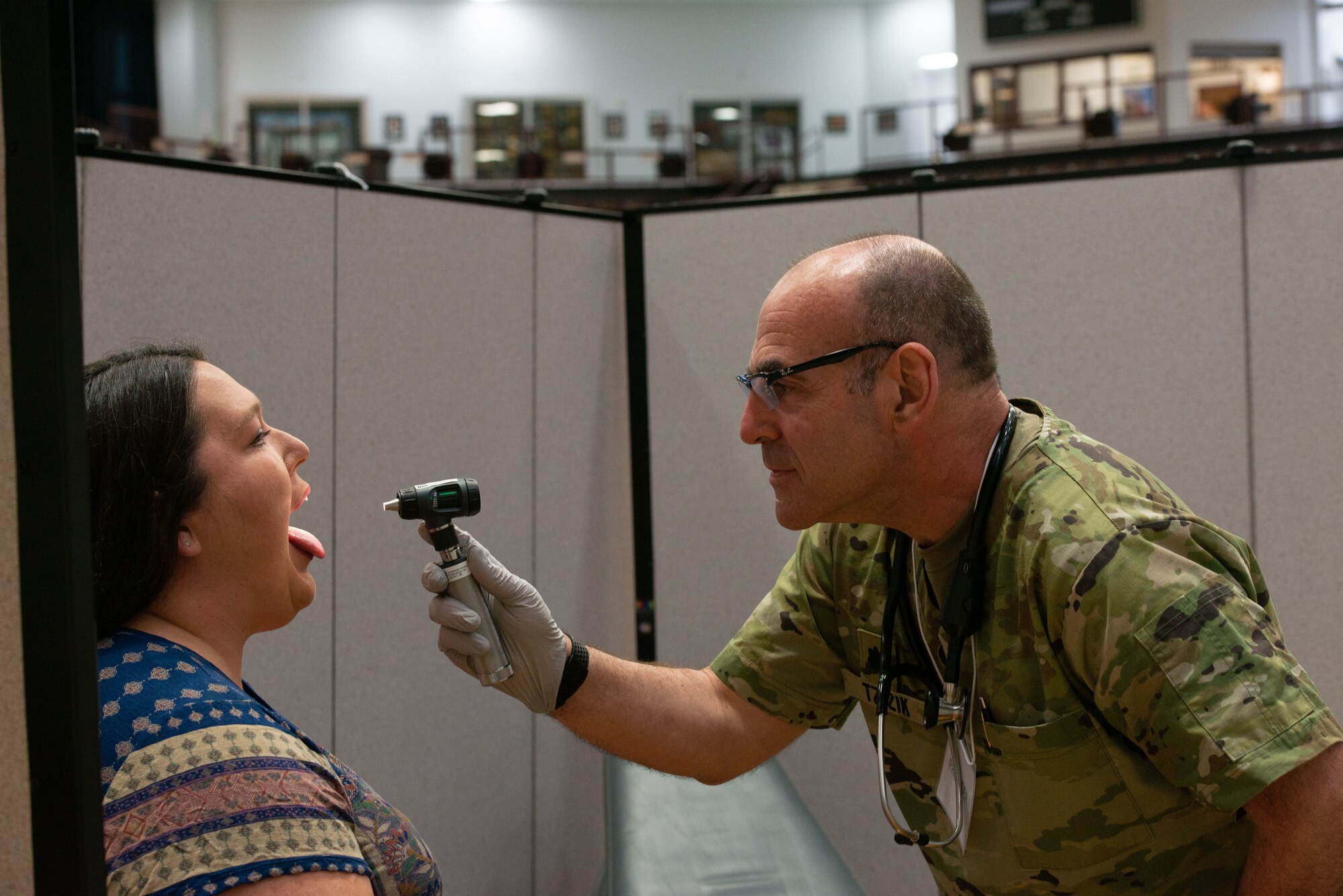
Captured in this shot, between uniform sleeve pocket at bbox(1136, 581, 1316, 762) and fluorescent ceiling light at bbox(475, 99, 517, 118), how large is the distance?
15.1 metres

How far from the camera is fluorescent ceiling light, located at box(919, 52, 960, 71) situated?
15.2 m

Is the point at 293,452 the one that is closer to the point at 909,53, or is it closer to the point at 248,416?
the point at 248,416

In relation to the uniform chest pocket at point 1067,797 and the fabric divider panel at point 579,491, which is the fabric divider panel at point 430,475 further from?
the uniform chest pocket at point 1067,797

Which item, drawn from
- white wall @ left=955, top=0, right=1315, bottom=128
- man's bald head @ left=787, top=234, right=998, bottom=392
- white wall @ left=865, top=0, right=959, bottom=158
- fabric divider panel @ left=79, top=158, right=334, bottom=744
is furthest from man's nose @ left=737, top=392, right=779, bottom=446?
white wall @ left=865, top=0, right=959, bottom=158

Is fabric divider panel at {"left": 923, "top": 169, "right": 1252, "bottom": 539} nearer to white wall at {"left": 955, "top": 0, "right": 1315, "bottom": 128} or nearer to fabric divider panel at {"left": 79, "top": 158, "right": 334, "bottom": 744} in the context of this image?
fabric divider panel at {"left": 79, "top": 158, "right": 334, "bottom": 744}

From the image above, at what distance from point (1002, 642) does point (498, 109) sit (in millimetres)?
14970

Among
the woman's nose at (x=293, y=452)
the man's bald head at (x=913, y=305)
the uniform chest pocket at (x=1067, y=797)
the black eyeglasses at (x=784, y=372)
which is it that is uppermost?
the man's bald head at (x=913, y=305)

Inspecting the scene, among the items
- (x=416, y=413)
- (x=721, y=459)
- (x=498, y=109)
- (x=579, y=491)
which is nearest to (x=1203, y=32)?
(x=498, y=109)

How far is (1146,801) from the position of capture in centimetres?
140

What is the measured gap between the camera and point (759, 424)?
159 cm

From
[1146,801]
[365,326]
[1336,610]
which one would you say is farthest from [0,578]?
[1336,610]

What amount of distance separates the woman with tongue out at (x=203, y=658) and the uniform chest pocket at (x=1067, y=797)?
2.59ft

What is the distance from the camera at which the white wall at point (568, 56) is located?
14719mm

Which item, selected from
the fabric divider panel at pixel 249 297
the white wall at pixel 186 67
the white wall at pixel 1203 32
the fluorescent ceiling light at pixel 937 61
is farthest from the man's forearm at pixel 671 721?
the fluorescent ceiling light at pixel 937 61
